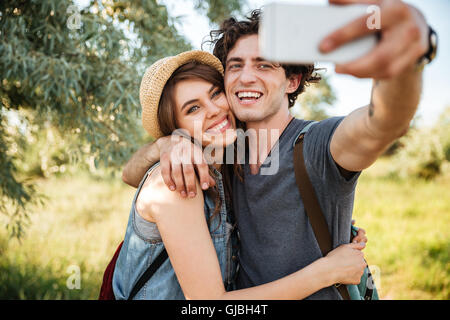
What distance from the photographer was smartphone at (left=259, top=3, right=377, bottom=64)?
67cm

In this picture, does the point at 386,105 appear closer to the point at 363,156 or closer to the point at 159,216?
the point at 363,156

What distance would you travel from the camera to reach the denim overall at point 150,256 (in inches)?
66.2

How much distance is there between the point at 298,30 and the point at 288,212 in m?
1.24

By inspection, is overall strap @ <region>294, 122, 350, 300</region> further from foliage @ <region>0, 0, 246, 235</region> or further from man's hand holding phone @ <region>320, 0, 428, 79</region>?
foliage @ <region>0, 0, 246, 235</region>

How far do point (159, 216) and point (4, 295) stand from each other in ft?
11.9

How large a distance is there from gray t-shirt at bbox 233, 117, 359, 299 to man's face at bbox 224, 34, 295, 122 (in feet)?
0.88

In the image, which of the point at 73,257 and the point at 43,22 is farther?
A: the point at 73,257

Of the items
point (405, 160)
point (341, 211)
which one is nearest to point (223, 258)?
point (341, 211)

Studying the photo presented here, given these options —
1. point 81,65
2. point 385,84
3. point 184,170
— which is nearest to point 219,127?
point 184,170

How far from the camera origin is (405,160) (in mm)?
11422

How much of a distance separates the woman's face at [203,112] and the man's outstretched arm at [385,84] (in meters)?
0.84

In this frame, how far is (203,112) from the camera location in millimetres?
2012

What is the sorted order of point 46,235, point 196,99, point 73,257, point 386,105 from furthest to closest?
point 46,235 < point 73,257 < point 196,99 < point 386,105

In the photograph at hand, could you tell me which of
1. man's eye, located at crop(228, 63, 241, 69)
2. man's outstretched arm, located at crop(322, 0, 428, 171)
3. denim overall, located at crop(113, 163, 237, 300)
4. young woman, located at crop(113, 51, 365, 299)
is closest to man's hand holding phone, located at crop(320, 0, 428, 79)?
man's outstretched arm, located at crop(322, 0, 428, 171)
